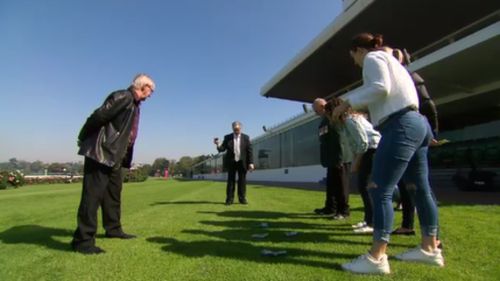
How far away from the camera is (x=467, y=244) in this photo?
11.4 ft

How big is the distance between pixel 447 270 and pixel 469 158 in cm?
1386

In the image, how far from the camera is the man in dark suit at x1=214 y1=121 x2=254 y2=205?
8.01 meters

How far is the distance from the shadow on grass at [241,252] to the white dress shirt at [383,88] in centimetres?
131

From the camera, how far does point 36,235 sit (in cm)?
433

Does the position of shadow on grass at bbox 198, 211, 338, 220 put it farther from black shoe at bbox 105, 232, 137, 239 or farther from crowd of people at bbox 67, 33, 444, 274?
black shoe at bbox 105, 232, 137, 239

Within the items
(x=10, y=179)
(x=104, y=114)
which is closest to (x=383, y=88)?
(x=104, y=114)

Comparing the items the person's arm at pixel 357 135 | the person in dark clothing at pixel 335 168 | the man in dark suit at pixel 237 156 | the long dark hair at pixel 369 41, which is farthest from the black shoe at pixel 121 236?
the man in dark suit at pixel 237 156

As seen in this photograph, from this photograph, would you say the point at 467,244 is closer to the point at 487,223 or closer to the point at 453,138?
the point at 487,223

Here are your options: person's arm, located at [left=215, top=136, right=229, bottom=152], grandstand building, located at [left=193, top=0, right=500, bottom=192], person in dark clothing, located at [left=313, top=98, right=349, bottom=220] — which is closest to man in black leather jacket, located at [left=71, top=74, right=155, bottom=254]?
person in dark clothing, located at [left=313, top=98, right=349, bottom=220]

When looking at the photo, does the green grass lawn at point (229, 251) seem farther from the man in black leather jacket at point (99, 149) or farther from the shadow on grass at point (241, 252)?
the man in black leather jacket at point (99, 149)

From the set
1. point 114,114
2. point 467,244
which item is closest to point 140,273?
point 114,114

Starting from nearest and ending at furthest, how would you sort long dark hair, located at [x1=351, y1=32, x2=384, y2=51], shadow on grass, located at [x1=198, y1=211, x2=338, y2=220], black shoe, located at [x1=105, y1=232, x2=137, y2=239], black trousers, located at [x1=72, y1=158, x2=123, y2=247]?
long dark hair, located at [x1=351, y1=32, x2=384, y2=51] → black trousers, located at [x1=72, y1=158, x2=123, y2=247] → black shoe, located at [x1=105, y1=232, x2=137, y2=239] → shadow on grass, located at [x1=198, y1=211, x2=338, y2=220]

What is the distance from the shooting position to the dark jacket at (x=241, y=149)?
805 cm

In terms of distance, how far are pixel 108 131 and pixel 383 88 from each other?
276 cm
